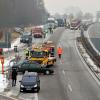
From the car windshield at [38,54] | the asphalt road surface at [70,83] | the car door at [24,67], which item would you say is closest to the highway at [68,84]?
the asphalt road surface at [70,83]

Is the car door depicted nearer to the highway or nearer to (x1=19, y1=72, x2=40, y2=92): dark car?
the highway

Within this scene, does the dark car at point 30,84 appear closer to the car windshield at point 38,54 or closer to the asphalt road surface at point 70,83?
the asphalt road surface at point 70,83

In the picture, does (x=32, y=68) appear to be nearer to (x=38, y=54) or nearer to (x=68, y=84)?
(x=68, y=84)

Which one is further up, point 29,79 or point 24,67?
point 29,79

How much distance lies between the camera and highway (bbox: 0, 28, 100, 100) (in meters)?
A: 33.9

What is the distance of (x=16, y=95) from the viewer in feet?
112

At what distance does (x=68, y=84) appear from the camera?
39.7 meters

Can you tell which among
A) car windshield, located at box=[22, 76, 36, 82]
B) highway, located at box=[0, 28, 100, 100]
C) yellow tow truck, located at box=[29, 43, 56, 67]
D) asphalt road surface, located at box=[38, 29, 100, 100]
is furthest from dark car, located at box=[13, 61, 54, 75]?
car windshield, located at box=[22, 76, 36, 82]

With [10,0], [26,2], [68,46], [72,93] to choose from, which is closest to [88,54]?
[68,46]

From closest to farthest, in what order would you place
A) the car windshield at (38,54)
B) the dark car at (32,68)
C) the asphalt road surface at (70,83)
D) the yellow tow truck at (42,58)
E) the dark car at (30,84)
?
the asphalt road surface at (70,83) < the dark car at (30,84) < the dark car at (32,68) < the yellow tow truck at (42,58) < the car windshield at (38,54)

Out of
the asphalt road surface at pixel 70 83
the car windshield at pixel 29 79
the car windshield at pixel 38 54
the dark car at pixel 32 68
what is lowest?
the asphalt road surface at pixel 70 83

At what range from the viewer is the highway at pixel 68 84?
111 ft

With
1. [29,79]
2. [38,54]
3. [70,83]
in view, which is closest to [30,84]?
[29,79]

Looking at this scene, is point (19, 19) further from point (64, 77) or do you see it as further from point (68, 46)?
point (64, 77)
